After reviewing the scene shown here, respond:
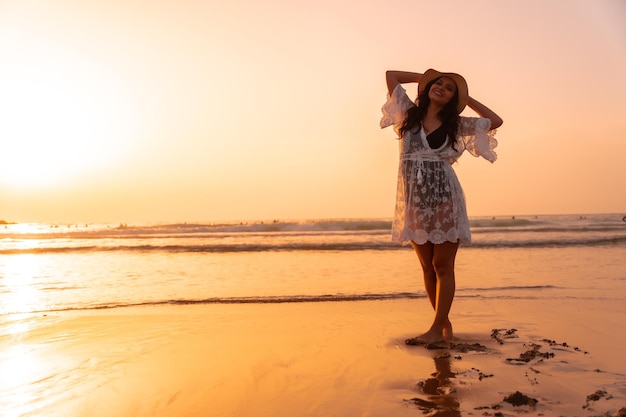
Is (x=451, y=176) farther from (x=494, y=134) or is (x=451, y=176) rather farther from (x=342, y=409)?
(x=342, y=409)

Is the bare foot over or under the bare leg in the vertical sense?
under

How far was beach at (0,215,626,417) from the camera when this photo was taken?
2.66 meters

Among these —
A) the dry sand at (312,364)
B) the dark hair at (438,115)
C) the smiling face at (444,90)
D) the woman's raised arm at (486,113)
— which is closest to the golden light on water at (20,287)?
the dry sand at (312,364)

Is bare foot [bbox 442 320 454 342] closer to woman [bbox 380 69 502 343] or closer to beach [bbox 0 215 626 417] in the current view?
woman [bbox 380 69 502 343]

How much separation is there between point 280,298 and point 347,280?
187cm

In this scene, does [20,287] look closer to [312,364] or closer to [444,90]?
[312,364]

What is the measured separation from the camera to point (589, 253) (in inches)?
479

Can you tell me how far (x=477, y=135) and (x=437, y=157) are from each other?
0.33 meters

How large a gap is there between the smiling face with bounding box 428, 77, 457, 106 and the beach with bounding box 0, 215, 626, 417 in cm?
175

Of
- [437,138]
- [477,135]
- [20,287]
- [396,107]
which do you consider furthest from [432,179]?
[20,287]

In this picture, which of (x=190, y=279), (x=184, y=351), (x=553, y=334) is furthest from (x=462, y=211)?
(x=190, y=279)

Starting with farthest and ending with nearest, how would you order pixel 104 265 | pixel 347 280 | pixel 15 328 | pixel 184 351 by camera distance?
pixel 104 265 → pixel 347 280 → pixel 15 328 → pixel 184 351

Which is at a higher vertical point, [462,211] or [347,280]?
[462,211]

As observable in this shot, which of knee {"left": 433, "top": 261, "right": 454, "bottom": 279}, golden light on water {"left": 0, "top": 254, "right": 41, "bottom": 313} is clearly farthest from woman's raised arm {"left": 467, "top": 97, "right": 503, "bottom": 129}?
golden light on water {"left": 0, "top": 254, "right": 41, "bottom": 313}
